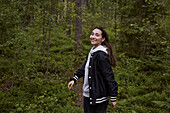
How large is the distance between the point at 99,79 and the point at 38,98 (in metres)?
3.36

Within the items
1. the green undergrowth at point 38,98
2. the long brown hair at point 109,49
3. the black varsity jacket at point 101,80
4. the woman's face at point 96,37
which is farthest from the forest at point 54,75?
the black varsity jacket at point 101,80

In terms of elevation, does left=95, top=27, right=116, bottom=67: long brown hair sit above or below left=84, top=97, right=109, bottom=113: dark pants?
above

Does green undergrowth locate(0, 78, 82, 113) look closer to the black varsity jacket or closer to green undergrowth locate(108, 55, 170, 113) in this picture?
green undergrowth locate(108, 55, 170, 113)

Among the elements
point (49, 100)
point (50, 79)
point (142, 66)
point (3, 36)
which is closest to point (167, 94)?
point (142, 66)

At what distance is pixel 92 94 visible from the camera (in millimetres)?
2604

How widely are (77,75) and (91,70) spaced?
61cm

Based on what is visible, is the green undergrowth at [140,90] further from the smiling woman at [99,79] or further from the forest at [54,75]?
the smiling woman at [99,79]

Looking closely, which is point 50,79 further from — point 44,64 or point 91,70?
point 91,70

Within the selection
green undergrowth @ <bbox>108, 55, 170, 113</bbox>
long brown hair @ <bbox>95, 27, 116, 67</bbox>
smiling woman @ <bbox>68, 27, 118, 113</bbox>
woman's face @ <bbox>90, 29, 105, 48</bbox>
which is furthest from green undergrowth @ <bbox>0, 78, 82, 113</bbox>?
woman's face @ <bbox>90, 29, 105, 48</bbox>

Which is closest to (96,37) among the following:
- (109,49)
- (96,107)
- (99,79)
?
(109,49)

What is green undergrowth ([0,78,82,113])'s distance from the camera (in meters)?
4.62

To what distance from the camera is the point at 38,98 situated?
5.09 m

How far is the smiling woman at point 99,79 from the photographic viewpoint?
259 cm

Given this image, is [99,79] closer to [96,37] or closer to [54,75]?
[96,37]
